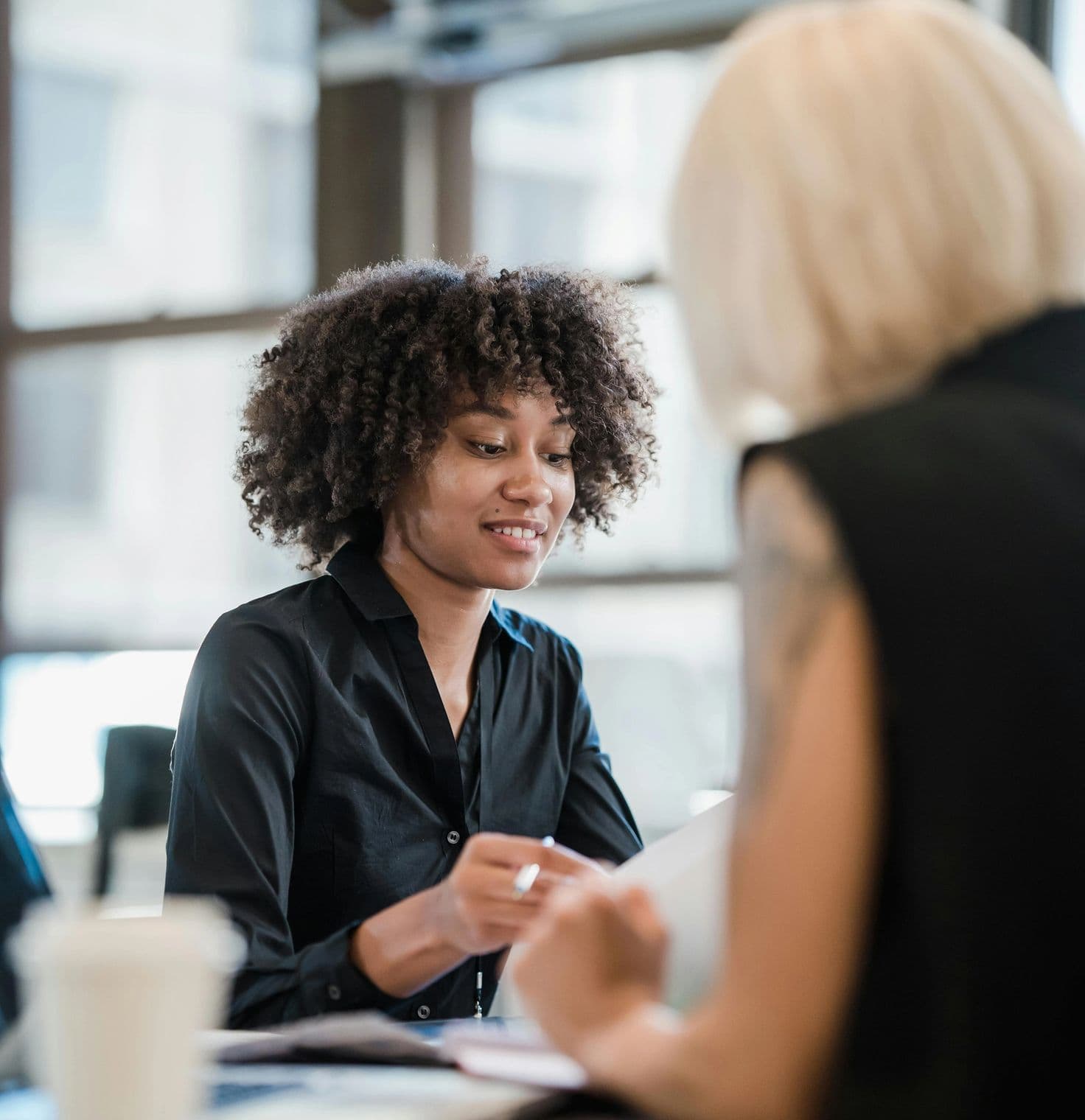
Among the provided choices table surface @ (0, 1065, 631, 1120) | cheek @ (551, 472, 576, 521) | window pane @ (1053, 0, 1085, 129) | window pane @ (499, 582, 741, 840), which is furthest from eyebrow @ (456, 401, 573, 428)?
window pane @ (1053, 0, 1085, 129)

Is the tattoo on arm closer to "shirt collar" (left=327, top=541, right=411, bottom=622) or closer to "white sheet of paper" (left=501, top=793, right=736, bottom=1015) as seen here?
"white sheet of paper" (left=501, top=793, right=736, bottom=1015)

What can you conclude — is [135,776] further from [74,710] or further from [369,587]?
[74,710]

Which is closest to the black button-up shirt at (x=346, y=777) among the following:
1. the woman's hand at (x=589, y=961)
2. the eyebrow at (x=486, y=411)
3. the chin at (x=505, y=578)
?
Answer: the chin at (x=505, y=578)

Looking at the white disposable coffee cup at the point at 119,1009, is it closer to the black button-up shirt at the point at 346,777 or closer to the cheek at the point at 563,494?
the black button-up shirt at the point at 346,777

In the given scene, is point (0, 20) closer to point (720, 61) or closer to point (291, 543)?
point (291, 543)

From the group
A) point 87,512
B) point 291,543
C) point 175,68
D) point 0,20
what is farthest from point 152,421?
point 291,543

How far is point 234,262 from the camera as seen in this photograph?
15.0 ft

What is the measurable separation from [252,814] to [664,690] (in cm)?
242

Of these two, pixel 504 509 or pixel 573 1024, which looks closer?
pixel 573 1024

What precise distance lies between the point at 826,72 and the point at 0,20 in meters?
4.60

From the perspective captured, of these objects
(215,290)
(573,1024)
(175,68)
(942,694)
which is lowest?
(573,1024)

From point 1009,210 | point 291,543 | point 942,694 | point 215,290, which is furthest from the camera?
point 215,290

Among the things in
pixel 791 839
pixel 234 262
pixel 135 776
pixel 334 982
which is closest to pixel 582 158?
pixel 234 262

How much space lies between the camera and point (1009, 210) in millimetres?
876
